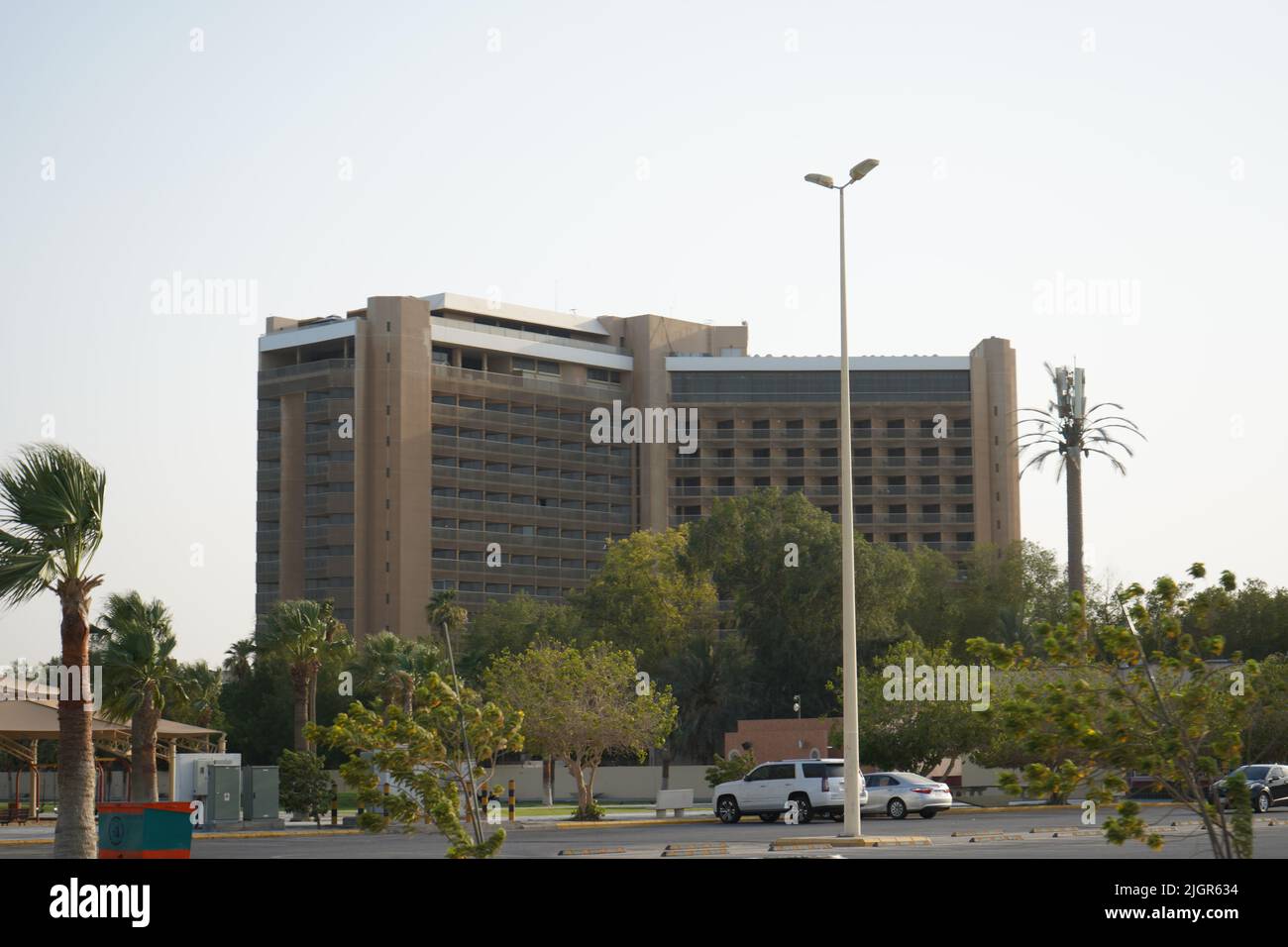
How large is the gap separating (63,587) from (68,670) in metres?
1.32

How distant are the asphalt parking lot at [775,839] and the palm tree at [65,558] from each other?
5720 millimetres

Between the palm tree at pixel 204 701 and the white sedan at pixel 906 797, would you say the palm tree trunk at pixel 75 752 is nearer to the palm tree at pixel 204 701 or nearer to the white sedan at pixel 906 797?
the white sedan at pixel 906 797


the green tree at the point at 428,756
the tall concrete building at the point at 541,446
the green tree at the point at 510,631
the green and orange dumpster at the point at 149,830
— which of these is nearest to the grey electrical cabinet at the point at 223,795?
the green and orange dumpster at the point at 149,830

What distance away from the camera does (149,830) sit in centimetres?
1914

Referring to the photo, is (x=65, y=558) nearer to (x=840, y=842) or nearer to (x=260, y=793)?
(x=840, y=842)

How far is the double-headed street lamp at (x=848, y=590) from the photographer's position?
1083 inches

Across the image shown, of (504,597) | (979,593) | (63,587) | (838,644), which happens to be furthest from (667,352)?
(63,587)

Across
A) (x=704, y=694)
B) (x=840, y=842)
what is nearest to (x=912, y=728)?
(x=704, y=694)

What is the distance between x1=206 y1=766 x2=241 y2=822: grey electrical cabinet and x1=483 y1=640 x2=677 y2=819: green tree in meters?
8.33

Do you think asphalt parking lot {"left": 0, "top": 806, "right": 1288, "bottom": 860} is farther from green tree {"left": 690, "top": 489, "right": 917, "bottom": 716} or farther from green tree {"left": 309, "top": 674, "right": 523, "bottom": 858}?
green tree {"left": 690, "top": 489, "right": 917, "bottom": 716}

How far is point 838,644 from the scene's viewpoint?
244 feet

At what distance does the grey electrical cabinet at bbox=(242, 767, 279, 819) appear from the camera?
45.4 meters

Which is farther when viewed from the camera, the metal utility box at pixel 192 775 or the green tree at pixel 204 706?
the green tree at pixel 204 706
